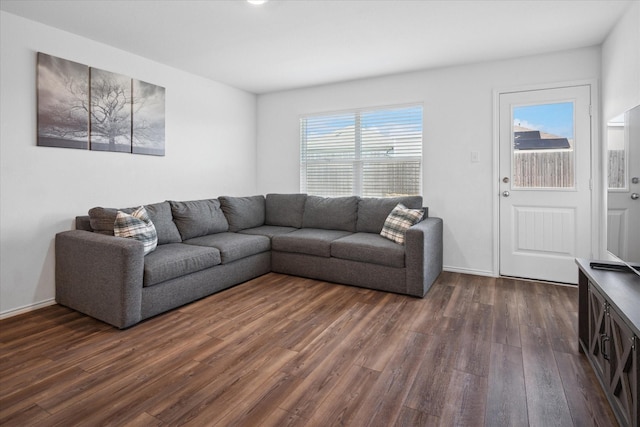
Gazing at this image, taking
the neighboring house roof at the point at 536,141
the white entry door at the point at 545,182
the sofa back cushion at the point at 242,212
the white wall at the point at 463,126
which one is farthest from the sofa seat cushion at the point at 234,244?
the neighboring house roof at the point at 536,141

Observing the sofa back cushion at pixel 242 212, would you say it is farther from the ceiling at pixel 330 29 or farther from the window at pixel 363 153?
the ceiling at pixel 330 29

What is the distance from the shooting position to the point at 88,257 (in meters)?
2.66

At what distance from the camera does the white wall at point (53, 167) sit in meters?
2.71

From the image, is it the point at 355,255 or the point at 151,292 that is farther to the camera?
the point at 355,255

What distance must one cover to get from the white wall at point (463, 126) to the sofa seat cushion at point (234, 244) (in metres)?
2.00

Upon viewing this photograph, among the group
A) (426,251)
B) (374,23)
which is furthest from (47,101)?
(426,251)

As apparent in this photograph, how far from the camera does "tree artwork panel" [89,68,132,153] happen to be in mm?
3189

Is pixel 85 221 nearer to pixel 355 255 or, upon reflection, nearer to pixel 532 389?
pixel 355 255

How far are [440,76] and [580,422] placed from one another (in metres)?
3.48

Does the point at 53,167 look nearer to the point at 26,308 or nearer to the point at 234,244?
the point at 26,308

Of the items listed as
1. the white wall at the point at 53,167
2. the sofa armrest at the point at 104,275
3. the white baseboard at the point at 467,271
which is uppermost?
the white wall at the point at 53,167

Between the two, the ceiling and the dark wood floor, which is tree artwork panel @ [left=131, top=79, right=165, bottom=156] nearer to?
the ceiling

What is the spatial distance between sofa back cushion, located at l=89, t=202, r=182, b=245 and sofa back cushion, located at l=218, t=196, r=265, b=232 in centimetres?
77

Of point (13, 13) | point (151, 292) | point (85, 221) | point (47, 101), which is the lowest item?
point (151, 292)
